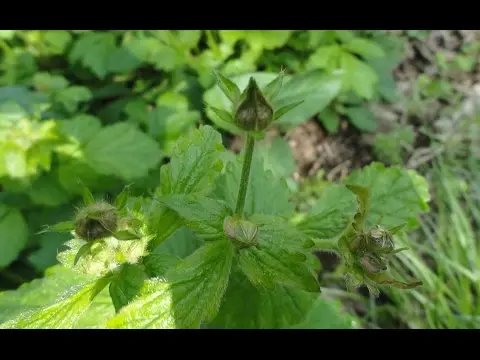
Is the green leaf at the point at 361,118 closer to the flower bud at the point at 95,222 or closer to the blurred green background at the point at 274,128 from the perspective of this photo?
the blurred green background at the point at 274,128

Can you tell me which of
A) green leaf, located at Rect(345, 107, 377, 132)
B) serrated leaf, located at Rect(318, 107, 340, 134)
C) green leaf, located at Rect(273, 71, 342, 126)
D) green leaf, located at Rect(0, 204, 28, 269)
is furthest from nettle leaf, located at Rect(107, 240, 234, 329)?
green leaf, located at Rect(345, 107, 377, 132)

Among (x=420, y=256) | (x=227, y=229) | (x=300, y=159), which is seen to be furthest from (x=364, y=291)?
(x=227, y=229)

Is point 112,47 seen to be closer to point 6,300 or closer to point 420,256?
point 6,300

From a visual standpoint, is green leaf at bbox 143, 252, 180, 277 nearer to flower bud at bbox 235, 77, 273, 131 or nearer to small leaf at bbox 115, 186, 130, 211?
small leaf at bbox 115, 186, 130, 211

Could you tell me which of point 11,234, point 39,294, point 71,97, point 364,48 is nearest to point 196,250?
point 39,294

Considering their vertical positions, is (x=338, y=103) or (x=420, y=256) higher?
(x=338, y=103)

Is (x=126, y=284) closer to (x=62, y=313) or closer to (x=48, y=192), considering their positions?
(x=62, y=313)
